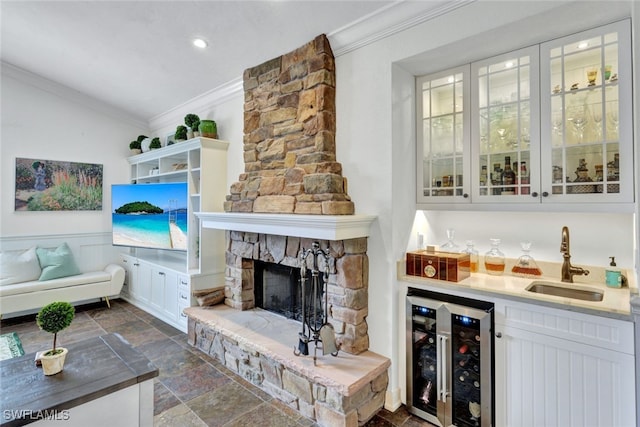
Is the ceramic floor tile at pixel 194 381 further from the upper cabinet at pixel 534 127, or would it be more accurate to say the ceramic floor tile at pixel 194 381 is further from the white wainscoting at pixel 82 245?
the white wainscoting at pixel 82 245

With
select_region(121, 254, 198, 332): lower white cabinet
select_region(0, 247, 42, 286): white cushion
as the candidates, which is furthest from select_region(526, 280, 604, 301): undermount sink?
select_region(0, 247, 42, 286): white cushion

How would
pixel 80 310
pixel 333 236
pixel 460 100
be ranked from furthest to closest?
pixel 80 310 < pixel 460 100 < pixel 333 236

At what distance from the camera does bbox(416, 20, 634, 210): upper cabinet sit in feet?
5.92

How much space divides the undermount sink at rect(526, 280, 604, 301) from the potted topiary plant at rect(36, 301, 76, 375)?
271 cm

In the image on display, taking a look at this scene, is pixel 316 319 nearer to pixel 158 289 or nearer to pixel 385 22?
pixel 385 22

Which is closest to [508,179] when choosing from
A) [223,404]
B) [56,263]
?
[223,404]

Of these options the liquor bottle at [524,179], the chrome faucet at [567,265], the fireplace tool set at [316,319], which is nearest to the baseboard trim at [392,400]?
the fireplace tool set at [316,319]

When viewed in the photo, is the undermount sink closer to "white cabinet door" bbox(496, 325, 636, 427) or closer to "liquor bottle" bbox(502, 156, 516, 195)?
"white cabinet door" bbox(496, 325, 636, 427)

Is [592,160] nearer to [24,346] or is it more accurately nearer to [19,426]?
[19,426]

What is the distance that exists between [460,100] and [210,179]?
277 centimetres

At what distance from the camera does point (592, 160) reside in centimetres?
188

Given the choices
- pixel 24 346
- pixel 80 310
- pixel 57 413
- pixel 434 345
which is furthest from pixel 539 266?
pixel 80 310

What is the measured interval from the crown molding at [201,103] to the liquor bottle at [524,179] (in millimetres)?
2862

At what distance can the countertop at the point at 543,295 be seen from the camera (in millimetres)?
1673
